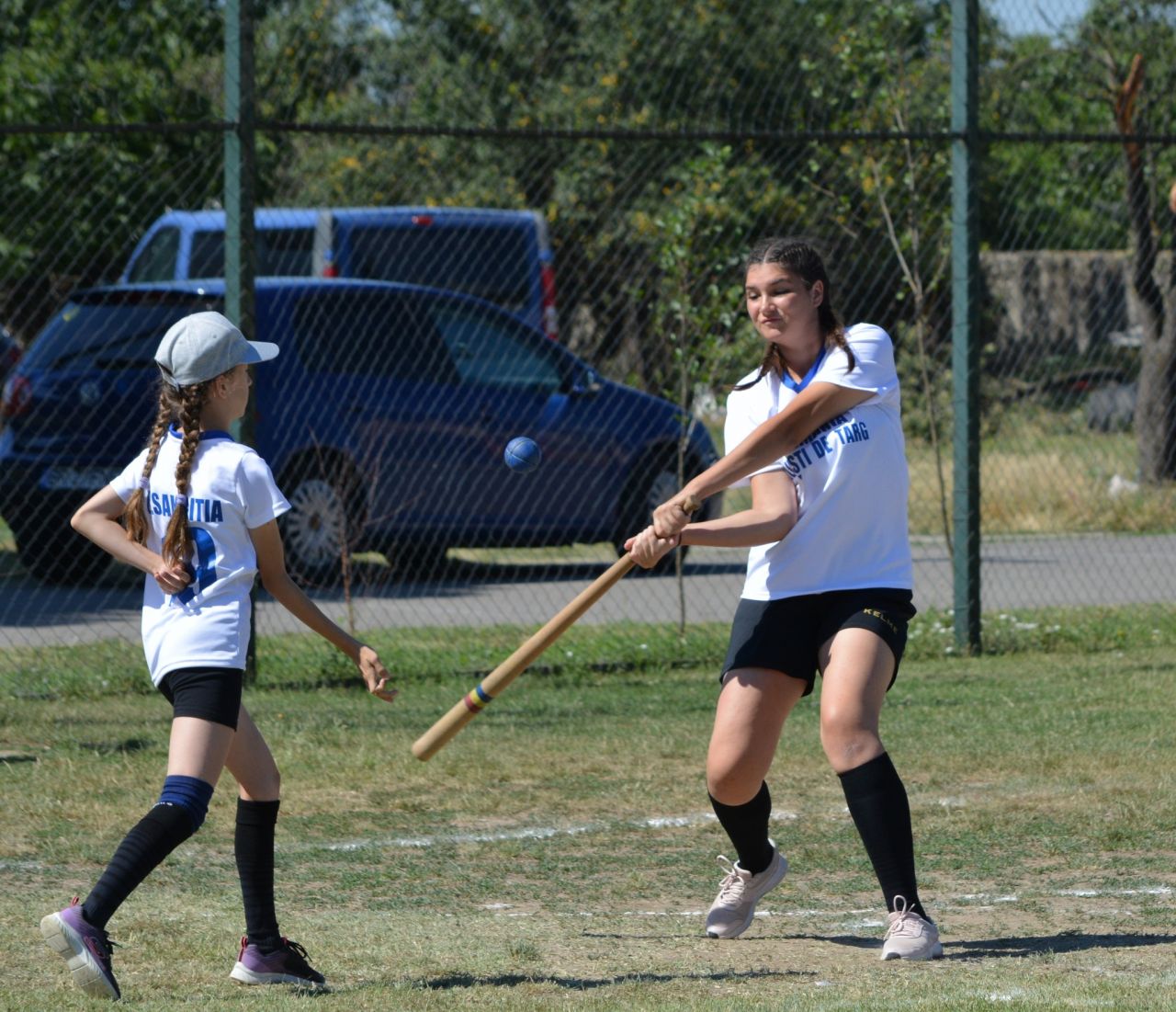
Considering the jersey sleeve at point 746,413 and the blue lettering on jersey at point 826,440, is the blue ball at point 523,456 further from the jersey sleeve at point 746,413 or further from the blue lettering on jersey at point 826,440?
the blue lettering on jersey at point 826,440

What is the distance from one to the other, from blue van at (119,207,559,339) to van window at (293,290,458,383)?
215cm

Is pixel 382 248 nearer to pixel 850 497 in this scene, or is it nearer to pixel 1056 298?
pixel 1056 298

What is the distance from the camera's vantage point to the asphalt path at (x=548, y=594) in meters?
10.6

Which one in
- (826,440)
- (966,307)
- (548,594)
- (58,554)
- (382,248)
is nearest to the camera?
(826,440)

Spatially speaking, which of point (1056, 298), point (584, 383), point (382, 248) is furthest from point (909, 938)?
point (1056, 298)

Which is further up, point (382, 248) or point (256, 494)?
point (382, 248)

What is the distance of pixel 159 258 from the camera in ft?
46.9

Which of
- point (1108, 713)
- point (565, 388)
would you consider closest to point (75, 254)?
point (565, 388)

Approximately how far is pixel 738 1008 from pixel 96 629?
6706mm

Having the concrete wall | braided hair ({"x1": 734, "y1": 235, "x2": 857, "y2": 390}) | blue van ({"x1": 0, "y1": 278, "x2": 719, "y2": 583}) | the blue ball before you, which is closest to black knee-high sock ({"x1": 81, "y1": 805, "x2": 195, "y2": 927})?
the blue ball

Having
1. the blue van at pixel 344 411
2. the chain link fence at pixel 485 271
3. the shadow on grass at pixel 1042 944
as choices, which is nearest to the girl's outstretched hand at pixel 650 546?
the shadow on grass at pixel 1042 944

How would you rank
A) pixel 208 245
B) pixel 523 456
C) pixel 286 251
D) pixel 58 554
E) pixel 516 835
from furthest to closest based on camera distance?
pixel 286 251
pixel 208 245
pixel 58 554
pixel 516 835
pixel 523 456

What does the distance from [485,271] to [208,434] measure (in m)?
10.7

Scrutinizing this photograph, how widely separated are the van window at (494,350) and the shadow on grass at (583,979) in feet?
23.3
